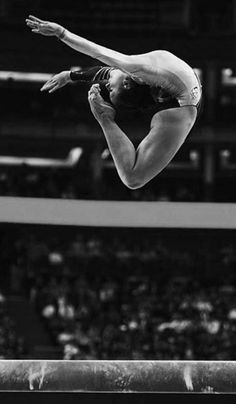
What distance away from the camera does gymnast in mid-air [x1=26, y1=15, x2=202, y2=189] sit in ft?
18.5

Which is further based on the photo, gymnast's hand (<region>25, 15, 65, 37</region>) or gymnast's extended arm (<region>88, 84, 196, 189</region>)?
gymnast's extended arm (<region>88, 84, 196, 189</region>)

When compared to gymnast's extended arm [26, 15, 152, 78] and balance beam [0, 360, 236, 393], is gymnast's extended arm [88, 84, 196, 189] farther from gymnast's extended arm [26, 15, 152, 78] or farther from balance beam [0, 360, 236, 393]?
balance beam [0, 360, 236, 393]

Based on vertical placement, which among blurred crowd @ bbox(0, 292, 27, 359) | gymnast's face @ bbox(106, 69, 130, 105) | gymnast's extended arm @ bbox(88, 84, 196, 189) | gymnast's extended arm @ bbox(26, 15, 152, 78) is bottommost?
blurred crowd @ bbox(0, 292, 27, 359)

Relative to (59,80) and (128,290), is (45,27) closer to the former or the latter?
(59,80)

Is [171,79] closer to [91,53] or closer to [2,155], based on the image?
[91,53]

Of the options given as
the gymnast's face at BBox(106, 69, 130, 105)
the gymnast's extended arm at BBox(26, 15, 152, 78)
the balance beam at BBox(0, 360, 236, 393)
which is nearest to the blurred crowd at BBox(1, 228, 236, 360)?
the balance beam at BBox(0, 360, 236, 393)

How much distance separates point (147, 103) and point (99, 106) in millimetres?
343

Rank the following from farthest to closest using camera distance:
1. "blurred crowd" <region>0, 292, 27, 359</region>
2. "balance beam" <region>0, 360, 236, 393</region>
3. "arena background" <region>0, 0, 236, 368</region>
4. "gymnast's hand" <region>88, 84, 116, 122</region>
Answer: "arena background" <region>0, 0, 236, 368</region>, "blurred crowd" <region>0, 292, 27, 359</region>, "balance beam" <region>0, 360, 236, 393</region>, "gymnast's hand" <region>88, 84, 116, 122</region>

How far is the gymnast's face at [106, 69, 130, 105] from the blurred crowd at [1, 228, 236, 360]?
8925mm

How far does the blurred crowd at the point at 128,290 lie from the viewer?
47.7 ft

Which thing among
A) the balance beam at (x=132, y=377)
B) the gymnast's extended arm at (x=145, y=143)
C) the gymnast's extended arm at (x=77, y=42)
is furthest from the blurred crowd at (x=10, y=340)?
the gymnast's extended arm at (x=77, y=42)

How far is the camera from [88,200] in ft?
54.2

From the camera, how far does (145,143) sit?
5707 millimetres

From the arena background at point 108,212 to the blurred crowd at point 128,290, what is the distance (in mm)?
33
